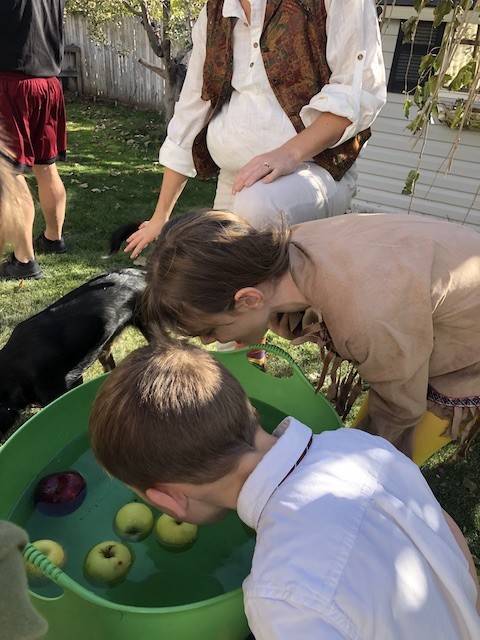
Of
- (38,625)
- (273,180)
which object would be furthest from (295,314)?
(38,625)

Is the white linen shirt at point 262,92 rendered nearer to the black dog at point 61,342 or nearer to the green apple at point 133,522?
the black dog at point 61,342

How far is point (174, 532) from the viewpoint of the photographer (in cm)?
178

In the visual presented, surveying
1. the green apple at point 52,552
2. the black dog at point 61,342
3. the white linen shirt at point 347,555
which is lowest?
the green apple at point 52,552

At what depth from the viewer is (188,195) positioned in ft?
17.6

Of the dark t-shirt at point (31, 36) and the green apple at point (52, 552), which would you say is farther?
the dark t-shirt at point (31, 36)

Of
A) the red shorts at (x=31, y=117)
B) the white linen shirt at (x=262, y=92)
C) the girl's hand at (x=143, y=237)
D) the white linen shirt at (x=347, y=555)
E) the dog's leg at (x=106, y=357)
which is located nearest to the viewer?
the white linen shirt at (x=347, y=555)

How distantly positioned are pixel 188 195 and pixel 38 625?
4.83m

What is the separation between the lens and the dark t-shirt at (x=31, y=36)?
3.06 m

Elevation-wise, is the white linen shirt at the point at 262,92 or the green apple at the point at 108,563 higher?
the white linen shirt at the point at 262,92

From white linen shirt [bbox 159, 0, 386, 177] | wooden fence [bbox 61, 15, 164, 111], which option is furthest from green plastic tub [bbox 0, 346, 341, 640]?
wooden fence [bbox 61, 15, 164, 111]

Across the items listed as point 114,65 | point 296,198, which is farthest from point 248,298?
point 114,65

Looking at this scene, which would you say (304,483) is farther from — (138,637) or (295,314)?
(295,314)

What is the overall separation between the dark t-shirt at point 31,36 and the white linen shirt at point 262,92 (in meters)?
1.67

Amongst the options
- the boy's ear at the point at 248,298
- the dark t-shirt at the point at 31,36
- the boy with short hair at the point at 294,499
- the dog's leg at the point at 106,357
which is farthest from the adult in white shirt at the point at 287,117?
A: the dark t-shirt at the point at 31,36
